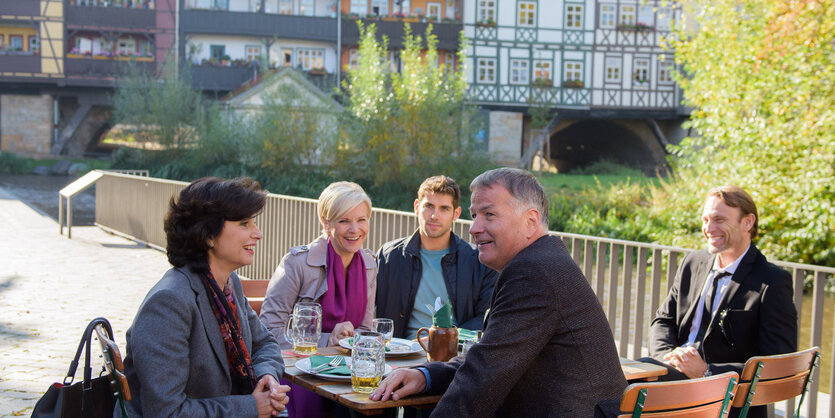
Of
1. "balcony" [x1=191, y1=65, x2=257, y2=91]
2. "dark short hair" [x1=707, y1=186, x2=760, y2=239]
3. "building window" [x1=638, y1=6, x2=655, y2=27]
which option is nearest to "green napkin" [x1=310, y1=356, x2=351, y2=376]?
"dark short hair" [x1=707, y1=186, x2=760, y2=239]

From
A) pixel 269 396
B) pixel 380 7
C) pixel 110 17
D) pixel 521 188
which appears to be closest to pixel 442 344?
pixel 269 396

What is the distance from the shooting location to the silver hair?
2938 millimetres

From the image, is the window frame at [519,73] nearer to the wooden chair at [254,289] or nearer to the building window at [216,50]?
the building window at [216,50]

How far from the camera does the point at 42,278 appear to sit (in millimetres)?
10938

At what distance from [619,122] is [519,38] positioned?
19.2 ft

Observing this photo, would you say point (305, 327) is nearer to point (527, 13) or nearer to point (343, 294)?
point (343, 294)

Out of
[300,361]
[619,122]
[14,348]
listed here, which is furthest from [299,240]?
[619,122]

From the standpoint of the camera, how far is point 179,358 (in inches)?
114

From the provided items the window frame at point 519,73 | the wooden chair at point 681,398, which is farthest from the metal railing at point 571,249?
the window frame at point 519,73

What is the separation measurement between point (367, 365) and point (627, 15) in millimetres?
35462

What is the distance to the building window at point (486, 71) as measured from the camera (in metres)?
35.2

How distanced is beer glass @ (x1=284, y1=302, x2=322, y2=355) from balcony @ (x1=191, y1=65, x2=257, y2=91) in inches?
1252

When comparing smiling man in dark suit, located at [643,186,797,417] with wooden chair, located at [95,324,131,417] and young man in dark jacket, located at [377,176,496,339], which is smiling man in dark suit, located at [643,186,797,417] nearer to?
young man in dark jacket, located at [377,176,496,339]

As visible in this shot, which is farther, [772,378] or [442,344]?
[442,344]
